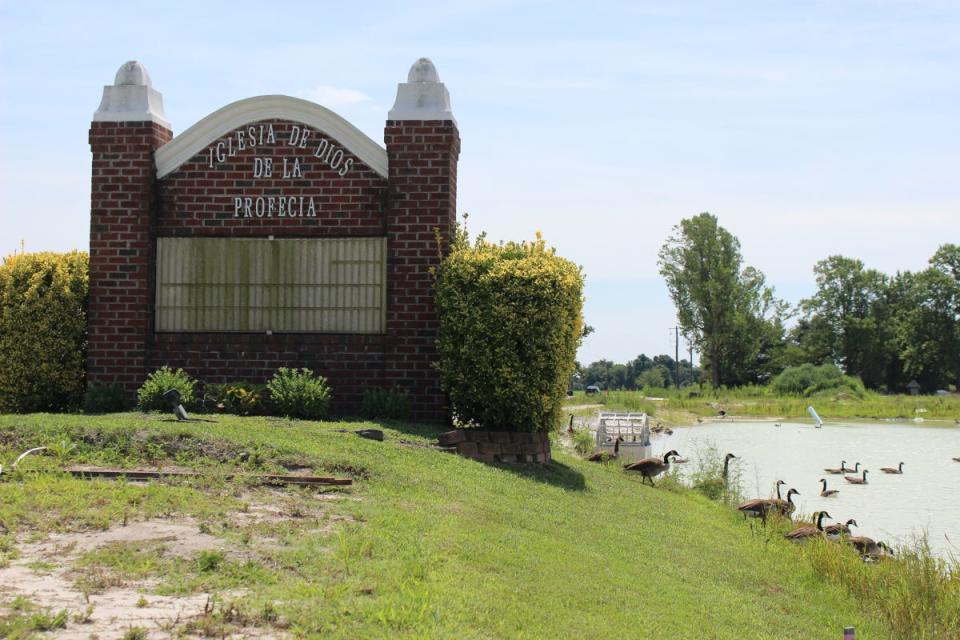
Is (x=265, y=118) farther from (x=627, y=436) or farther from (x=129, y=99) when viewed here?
(x=627, y=436)

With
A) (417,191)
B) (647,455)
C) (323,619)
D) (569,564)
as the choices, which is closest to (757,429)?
(647,455)

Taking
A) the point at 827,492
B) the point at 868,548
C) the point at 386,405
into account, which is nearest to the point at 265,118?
the point at 386,405

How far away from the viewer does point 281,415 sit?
14.3 m

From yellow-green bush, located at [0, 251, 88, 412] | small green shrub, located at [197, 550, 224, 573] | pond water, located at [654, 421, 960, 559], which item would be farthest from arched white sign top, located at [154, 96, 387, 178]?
small green shrub, located at [197, 550, 224, 573]

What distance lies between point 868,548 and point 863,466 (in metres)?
15.3

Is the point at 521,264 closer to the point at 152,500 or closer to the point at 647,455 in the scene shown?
the point at 152,500

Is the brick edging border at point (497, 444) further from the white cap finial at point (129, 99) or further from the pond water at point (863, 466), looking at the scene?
the white cap finial at point (129, 99)

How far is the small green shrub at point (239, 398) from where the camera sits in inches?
568

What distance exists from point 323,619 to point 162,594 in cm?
104

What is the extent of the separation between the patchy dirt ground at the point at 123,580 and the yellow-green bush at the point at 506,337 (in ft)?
18.2

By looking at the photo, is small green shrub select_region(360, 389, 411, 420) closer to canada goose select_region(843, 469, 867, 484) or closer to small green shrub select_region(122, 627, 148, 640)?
small green shrub select_region(122, 627, 148, 640)

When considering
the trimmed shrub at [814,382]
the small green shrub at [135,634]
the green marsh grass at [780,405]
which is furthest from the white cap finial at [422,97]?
the trimmed shrub at [814,382]

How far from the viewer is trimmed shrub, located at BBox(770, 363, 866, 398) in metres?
66.6

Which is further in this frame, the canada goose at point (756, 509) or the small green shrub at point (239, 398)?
the canada goose at point (756, 509)
